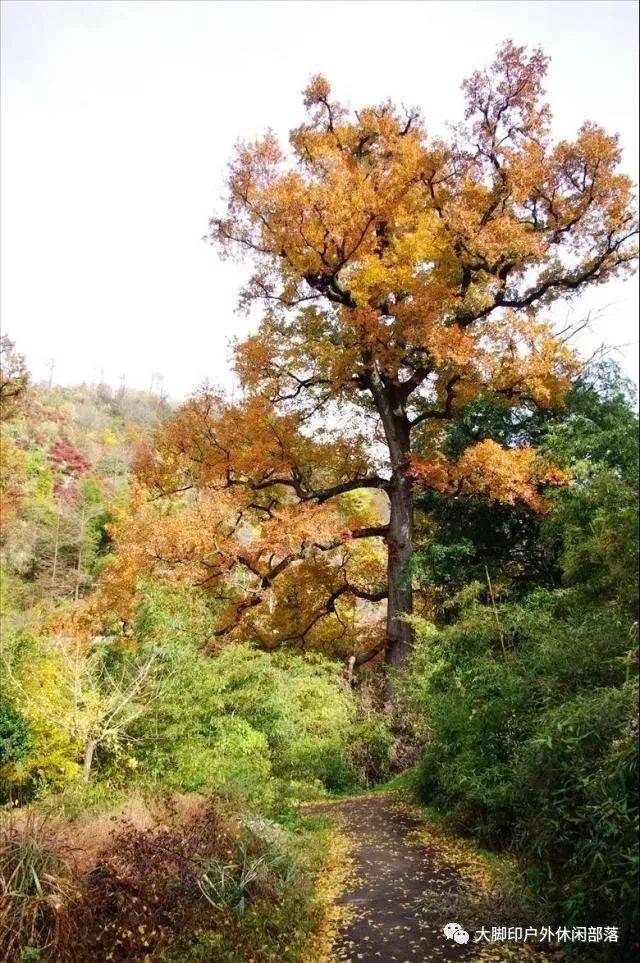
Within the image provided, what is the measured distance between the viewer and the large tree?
12.8 m

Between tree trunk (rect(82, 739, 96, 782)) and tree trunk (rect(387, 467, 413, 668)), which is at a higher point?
tree trunk (rect(387, 467, 413, 668))

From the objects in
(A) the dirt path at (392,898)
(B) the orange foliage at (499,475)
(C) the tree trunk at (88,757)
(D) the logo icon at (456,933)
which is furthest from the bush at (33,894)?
(B) the orange foliage at (499,475)

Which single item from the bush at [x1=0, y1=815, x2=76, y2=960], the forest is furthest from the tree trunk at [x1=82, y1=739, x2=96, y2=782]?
the bush at [x1=0, y1=815, x2=76, y2=960]

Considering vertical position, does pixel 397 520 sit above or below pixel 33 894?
above

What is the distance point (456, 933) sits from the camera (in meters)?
4.80

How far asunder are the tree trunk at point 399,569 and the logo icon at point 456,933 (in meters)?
8.22

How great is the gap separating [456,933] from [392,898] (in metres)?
1.27

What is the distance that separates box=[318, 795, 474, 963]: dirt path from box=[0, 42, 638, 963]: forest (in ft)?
0.19

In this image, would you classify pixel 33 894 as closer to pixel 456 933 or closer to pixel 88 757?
pixel 456 933

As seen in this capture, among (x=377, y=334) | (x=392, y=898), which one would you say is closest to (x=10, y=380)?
(x=377, y=334)

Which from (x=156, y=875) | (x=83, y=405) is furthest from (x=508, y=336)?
(x=83, y=405)

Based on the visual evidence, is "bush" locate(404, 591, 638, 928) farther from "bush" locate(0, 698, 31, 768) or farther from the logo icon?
"bush" locate(0, 698, 31, 768)

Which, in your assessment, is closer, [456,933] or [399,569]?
[456,933]

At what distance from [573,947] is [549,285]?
518 inches
